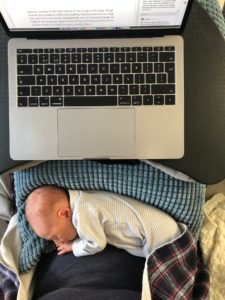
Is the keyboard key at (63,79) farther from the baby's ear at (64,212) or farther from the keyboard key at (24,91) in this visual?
the baby's ear at (64,212)

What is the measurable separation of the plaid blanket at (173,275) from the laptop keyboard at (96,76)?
38 cm

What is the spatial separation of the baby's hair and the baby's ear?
1.0 inches

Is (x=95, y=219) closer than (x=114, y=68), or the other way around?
(x=114, y=68)

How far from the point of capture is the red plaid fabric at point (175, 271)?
3.49ft

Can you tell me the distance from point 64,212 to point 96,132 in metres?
0.26

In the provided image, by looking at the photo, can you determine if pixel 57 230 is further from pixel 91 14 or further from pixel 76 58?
pixel 91 14

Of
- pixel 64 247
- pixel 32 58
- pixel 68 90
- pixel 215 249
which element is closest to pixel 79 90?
pixel 68 90

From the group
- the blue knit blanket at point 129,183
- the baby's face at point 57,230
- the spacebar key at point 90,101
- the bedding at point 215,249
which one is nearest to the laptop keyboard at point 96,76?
the spacebar key at point 90,101

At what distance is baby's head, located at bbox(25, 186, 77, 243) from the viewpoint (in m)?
1.07

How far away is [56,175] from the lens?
108cm

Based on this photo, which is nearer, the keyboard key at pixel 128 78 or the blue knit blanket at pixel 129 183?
the keyboard key at pixel 128 78

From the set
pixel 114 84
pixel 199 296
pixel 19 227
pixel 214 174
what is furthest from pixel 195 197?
pixel 19 227

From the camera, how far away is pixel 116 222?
1091 millimetres

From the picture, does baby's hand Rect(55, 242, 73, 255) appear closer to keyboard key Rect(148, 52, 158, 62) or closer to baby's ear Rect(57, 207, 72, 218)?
baby's ear Rect(57, 207, 72, 218)
